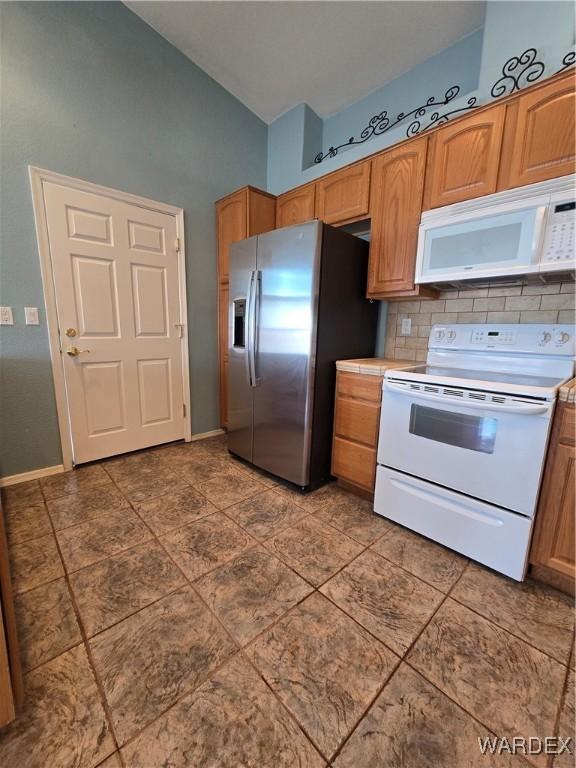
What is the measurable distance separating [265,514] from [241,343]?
1265mm

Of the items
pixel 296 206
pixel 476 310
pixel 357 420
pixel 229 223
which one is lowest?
pixel 357 420

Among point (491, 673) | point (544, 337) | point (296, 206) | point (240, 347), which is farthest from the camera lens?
point (296, 206)

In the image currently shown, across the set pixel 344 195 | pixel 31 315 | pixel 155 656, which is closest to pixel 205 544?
pixel 155 656

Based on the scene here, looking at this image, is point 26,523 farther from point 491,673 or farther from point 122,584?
point 491,673

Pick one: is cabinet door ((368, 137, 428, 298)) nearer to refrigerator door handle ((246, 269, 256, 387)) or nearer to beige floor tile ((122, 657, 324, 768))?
refrigerator door handle ((246, 269, 256, 387))

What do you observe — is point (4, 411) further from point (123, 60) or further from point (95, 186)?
point (123, 60)

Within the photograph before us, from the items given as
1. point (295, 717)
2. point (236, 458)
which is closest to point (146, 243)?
point (236, 458)

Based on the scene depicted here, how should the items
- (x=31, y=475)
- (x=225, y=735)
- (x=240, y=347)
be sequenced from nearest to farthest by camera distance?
(x=225, y=735) < (x=31, y=475) < (x=240, y=347)

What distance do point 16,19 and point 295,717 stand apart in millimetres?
3666

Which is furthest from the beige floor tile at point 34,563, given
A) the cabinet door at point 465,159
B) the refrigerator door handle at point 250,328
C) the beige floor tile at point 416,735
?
the cabinet door at point 465,159

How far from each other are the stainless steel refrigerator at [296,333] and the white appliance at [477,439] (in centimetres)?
46

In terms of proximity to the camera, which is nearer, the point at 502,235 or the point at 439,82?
the point at 502,235

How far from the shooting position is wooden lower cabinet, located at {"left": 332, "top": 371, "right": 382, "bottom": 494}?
194 centimetres

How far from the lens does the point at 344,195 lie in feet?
7.51
